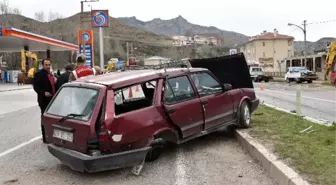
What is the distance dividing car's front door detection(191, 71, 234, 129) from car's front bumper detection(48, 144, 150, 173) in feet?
5.91

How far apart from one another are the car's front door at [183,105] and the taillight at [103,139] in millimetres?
1253

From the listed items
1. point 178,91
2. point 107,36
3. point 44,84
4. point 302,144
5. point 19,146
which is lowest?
point 19,146

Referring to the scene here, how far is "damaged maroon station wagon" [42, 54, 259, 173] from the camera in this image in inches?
223

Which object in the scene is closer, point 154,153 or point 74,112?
point 74,112

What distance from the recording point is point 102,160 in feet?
18.3

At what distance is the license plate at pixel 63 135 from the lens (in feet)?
19.5

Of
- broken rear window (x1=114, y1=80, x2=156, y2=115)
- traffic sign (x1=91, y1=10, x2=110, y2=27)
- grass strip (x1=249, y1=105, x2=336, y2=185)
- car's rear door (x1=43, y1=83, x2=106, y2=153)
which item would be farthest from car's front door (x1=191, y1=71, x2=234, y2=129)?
traffic sign (x1=91, y1=10, x2=110, y2=27)

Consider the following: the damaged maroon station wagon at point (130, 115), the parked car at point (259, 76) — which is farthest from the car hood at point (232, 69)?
the parked car at point (259, 76)

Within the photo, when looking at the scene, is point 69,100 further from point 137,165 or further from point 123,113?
point 137,165

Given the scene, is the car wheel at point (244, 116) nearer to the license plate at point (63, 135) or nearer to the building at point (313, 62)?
the license plate at point (63, 135)

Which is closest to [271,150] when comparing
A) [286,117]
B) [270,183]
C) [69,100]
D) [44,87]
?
[270,183]

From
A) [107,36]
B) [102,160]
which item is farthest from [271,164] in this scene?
[107,36]

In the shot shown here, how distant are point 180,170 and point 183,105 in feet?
3.83

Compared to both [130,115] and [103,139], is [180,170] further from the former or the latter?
[103,139]
